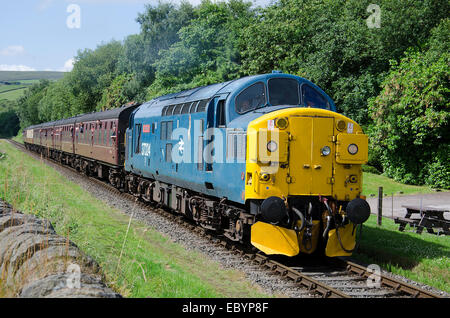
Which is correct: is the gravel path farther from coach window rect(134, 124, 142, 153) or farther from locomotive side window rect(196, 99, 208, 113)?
locomotive side window rect(196, 99, 208, 113)

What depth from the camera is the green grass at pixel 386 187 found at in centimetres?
2530

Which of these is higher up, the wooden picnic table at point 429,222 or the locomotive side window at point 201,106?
the locomotive side window at point 201,106

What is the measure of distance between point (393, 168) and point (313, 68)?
26.7 ft

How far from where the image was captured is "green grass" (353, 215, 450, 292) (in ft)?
30.8

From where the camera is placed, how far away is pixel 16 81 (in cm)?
17000

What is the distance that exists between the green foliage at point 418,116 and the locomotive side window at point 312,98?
55.1 ft

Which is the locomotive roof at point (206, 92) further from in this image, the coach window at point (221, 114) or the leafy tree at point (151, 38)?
the leafy tree at point (151, 38)

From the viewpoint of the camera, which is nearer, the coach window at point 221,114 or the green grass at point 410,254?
the green grass at point 410,254

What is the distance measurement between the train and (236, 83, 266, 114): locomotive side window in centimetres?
2

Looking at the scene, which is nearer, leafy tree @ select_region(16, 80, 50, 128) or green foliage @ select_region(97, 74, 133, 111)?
green foliage @ select_region(97, 74, 133, 111)

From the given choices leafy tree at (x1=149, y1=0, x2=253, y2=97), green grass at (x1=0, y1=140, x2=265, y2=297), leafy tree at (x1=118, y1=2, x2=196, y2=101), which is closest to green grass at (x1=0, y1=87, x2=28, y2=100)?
leafy tree at (x1=118, y1=2, x2=196, y2=101)

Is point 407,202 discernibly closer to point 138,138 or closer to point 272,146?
point 138,138

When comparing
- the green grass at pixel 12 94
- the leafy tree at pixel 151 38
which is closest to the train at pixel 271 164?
the leafy tree at pixel 151 38

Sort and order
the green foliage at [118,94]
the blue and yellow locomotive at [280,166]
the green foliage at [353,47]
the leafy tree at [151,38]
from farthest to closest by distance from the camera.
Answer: the green foliage at [118,94] < the leafy tree at [151,38] < the green foliage at [353,47] < the blue and yellow locomotive at [280,166]
